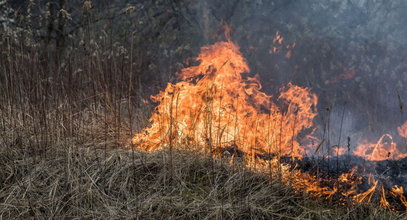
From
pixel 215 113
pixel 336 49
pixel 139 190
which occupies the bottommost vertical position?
pixel 139 190

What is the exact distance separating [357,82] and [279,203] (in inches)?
184

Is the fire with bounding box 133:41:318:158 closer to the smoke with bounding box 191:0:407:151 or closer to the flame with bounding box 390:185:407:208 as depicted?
the flame with bounding box 390:185:407:208

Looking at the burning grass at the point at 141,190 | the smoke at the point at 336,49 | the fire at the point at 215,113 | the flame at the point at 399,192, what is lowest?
the flame at the point at 399,192

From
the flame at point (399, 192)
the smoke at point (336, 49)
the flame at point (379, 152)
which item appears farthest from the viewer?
the smoke at point (336, 49)

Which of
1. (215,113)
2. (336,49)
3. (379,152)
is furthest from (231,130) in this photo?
(336,49)

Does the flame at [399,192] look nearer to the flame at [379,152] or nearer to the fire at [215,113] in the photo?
the flame at [379,152]

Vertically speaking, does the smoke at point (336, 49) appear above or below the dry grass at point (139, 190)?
above

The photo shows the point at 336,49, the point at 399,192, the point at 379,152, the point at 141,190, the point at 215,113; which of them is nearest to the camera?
the point at 141,190

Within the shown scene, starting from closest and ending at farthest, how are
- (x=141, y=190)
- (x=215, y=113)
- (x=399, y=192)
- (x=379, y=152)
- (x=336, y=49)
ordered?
(x=141, y=190)
(x=399, y=192)
(x=215, y=113)
(x=379, y=152)
(x=336, y=49)

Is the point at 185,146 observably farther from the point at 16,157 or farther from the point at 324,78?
the point at 324,78

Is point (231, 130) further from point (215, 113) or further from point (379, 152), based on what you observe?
point (379, 152)

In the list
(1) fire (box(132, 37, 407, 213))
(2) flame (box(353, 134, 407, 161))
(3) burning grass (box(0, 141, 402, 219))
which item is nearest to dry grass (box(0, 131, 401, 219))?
(3) burning grass (box(0, 141, 402, 219))

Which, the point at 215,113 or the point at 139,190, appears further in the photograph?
the point at 215,113

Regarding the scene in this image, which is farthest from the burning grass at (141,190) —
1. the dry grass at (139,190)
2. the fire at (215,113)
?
the fire at (215,113)
